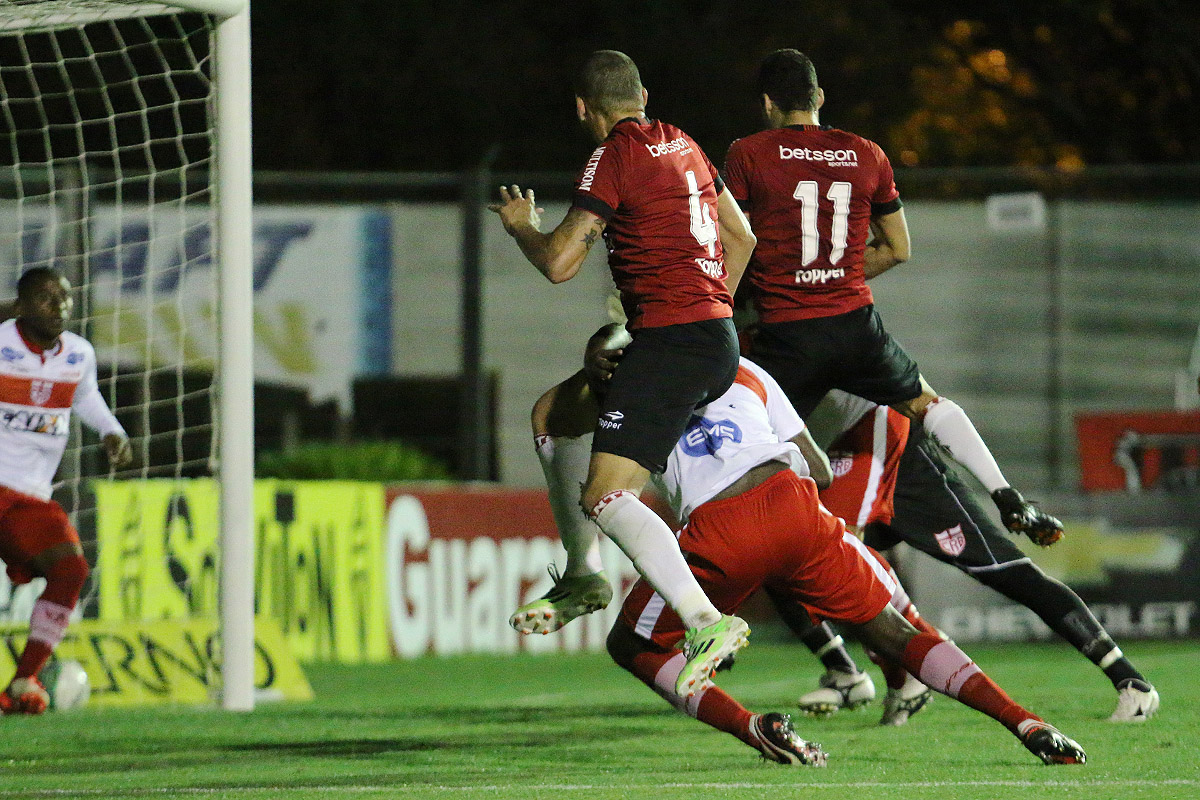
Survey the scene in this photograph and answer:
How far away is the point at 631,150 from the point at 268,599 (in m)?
5.91

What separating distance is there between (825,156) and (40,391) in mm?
4145

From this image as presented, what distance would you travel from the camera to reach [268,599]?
11.3 meters

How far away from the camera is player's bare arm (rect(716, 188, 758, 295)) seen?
6.66 m

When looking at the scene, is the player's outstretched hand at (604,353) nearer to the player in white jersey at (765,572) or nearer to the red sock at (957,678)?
the player in white jersey at (765,572)

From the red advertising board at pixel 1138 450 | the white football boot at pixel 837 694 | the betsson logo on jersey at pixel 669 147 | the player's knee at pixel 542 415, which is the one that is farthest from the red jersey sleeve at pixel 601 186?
the red advertising board at pixel 1138 450

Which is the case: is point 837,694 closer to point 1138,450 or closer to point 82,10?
point 82,10

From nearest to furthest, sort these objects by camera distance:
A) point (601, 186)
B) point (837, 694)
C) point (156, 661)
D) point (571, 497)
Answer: point (601, 186)
point (571, 497)
point (837, 694)
point (156, 661)

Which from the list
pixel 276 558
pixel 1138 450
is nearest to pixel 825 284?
pixel 276 558

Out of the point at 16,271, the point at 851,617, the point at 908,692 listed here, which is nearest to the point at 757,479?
the point at 851,617

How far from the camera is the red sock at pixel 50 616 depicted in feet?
28.8

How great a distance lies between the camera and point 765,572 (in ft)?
19.4

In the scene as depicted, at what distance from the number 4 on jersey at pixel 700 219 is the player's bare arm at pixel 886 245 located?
128cm

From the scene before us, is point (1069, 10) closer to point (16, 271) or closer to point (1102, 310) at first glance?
point (1102, 310)

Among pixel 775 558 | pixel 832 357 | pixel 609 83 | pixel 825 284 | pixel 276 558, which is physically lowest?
pixel 276 558
